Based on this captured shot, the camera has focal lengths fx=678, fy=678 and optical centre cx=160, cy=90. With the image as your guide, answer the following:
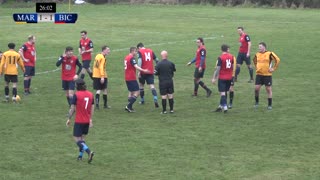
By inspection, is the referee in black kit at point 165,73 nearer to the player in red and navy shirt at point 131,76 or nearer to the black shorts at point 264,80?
the player in red and navy shirt at point 131,76

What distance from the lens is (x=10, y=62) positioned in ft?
80.8

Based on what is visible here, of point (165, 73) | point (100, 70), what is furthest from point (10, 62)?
point (165, 73)

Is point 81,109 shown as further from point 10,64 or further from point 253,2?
point 253,2

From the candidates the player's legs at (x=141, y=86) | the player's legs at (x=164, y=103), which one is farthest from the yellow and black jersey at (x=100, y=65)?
the player's legs at (x=164, y=103)

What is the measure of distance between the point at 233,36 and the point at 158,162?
3537 centimetres

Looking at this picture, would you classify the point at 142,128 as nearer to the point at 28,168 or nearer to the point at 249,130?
the point at 249,130

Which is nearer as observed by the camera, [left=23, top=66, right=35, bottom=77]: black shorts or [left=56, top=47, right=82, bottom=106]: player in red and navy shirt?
[left=56, top=47, right=82, bottom=106]: player in red and navy shirt

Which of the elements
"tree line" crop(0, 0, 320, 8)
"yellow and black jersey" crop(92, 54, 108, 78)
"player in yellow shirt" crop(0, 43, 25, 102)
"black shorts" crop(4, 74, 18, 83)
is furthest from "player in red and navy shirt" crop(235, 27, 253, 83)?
"tree line" crop(0, 0, 320, 8)

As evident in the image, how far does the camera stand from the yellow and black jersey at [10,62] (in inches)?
966

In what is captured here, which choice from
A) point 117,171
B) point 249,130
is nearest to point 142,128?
point 249,130

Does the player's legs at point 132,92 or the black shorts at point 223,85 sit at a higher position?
Answer: the black shorts at point 223,85

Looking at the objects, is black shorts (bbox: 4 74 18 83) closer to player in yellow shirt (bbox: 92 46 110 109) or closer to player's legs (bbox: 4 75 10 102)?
player's legs (bbox: 4 75 10 102)

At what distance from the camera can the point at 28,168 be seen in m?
16.1

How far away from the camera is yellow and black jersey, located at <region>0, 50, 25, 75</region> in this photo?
24.5 metres
